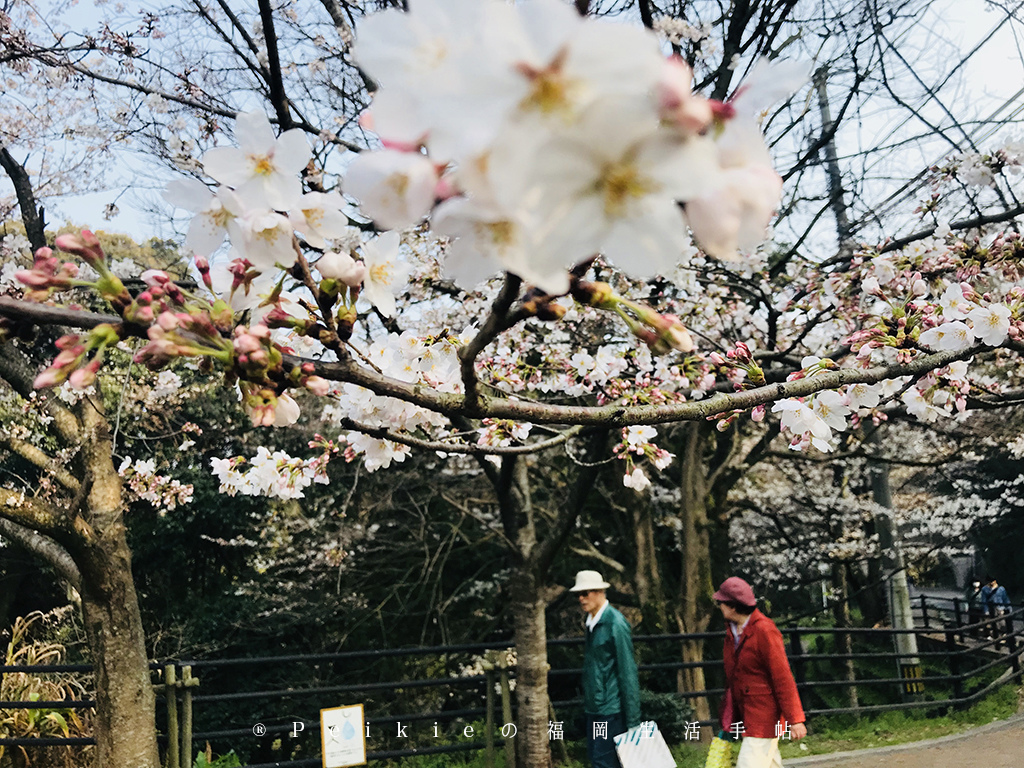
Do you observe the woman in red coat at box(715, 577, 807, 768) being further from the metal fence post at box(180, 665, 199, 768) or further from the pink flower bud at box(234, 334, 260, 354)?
the metal fence post at box(180, 665, 199, 768)

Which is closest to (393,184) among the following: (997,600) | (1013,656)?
(1013,656)

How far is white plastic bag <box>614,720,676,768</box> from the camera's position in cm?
334

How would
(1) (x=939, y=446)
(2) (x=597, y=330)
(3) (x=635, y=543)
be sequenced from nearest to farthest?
(2) (x=597, y=330), (3) (x=635, y=543), (1) (x=939, y=446)

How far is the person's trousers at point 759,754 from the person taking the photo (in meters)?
3.08

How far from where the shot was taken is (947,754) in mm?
5461

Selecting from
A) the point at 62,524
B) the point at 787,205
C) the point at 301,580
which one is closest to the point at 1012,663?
the point at 787,205

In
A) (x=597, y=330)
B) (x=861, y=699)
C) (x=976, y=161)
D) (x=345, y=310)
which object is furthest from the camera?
(x=861, y=699)

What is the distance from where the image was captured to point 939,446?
35.8ft

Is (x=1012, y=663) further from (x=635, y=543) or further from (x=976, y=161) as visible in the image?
(x=976, y=161)

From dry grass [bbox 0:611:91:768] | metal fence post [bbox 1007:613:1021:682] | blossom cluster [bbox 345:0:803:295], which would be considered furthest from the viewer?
metal fence post [bbox 1007:613:1021:682]

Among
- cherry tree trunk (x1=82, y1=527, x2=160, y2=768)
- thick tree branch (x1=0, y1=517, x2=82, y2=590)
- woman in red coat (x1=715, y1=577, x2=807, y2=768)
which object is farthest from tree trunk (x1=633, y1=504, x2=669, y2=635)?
thick tree branch (x1=0, y1=517, x2=82, y2=590)

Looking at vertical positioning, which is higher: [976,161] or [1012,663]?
[976,161]

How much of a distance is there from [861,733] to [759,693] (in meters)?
3.82

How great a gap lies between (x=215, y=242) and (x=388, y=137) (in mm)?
462
